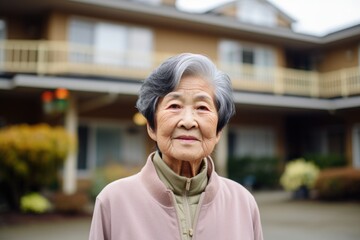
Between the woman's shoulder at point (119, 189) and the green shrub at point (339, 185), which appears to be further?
the green shrub at point (339, 185)

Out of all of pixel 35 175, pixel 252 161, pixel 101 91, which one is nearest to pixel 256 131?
pixel 252 161

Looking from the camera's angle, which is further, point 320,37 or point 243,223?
point 320,37

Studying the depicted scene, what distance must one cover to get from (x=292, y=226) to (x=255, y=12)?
44.8 ft

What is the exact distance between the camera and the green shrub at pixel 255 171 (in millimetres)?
17016

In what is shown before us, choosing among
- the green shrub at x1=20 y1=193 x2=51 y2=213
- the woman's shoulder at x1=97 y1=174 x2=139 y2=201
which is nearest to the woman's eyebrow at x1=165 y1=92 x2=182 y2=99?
the woman's shoulder at x1=97 y1=174 x2=139 y2=201

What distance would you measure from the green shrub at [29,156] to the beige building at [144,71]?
1876mm

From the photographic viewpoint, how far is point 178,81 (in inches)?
66.4

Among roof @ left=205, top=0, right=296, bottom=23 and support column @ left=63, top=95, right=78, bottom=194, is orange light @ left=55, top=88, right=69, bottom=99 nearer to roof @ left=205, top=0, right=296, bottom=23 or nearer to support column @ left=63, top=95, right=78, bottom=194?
support column @ left=63, top=95, right=78, bottom=194

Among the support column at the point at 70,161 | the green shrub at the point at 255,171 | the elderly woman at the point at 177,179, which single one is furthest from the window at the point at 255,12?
the elderly woman at the point at 177,179

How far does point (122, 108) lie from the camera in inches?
617

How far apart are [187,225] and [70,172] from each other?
442 inches

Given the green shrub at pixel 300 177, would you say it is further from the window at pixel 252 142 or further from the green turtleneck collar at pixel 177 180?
the green turtleneck collar at pixel 177 180

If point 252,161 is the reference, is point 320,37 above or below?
above

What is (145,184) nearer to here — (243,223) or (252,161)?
(243,223)
